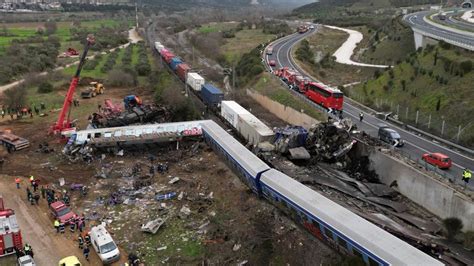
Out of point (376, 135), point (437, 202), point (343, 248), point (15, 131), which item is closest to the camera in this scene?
point (343, 248)

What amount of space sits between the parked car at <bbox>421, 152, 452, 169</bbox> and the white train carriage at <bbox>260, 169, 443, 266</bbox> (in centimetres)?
983

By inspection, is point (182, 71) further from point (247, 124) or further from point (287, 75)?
point (247, 124)

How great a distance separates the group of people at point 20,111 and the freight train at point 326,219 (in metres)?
32.2

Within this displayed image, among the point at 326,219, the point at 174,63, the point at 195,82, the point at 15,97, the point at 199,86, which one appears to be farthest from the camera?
the point at 174,63

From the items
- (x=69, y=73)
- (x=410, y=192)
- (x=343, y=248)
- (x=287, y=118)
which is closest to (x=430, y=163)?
(x=410, y=192)

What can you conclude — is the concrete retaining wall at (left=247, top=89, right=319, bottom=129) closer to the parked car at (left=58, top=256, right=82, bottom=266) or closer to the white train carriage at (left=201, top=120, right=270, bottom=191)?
the white train carriage at (left=201, top=120, right=270, bottom=191)

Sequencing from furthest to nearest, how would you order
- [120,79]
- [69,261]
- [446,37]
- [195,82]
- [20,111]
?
1. [120,79]
2. [195,82]
3. [446,37]
4. [20,111]
5. [69,261]

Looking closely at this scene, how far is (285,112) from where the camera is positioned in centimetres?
4803

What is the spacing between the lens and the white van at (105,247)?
79.3ft

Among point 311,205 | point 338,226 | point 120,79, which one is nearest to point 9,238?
point 311,205

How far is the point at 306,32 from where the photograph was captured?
351ft

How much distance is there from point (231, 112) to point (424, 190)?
69.0ft

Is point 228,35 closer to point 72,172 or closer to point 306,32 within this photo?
point 306,32

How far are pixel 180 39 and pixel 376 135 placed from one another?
9476 cm
